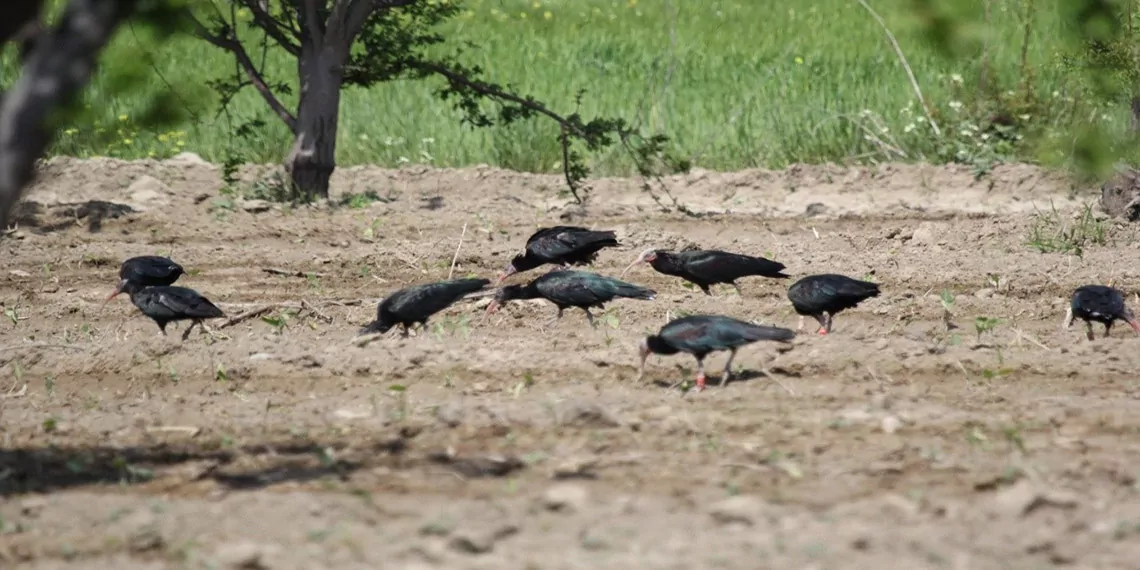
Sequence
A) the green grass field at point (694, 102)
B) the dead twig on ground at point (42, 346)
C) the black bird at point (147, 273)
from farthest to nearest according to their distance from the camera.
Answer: the green grass field at point (694, 102) < the black bird at point (147, 273) < the dead twig on ground at point (42, 346)

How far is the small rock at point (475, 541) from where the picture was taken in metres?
4.60

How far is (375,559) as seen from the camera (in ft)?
14.9

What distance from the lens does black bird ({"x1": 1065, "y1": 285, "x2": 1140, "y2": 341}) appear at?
7887 mm

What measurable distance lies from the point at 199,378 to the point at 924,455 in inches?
145

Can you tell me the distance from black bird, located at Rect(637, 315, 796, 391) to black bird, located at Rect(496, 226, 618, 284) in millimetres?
2963

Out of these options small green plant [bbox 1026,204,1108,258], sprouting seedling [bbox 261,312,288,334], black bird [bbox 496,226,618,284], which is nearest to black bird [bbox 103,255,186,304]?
sprouting seedling [bbox 261,312,288,334]

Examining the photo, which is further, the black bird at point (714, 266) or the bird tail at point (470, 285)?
the black bird at point (714, 266)

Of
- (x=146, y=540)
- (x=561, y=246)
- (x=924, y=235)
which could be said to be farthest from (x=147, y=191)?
(x=146, y=540)

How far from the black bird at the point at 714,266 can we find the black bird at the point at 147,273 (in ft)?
9.79

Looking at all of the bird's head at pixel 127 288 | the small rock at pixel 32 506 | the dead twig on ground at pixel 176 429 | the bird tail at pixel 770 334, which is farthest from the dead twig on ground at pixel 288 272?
the small rock at pixel 32 506

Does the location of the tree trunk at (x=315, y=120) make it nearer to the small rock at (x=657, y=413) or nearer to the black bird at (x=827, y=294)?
the black bird at (x=827, y=294)

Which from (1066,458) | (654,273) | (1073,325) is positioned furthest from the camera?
(654,273)

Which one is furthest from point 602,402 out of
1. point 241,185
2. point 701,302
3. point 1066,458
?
point 241,185

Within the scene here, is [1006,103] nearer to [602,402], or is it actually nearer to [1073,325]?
[1073,325]
